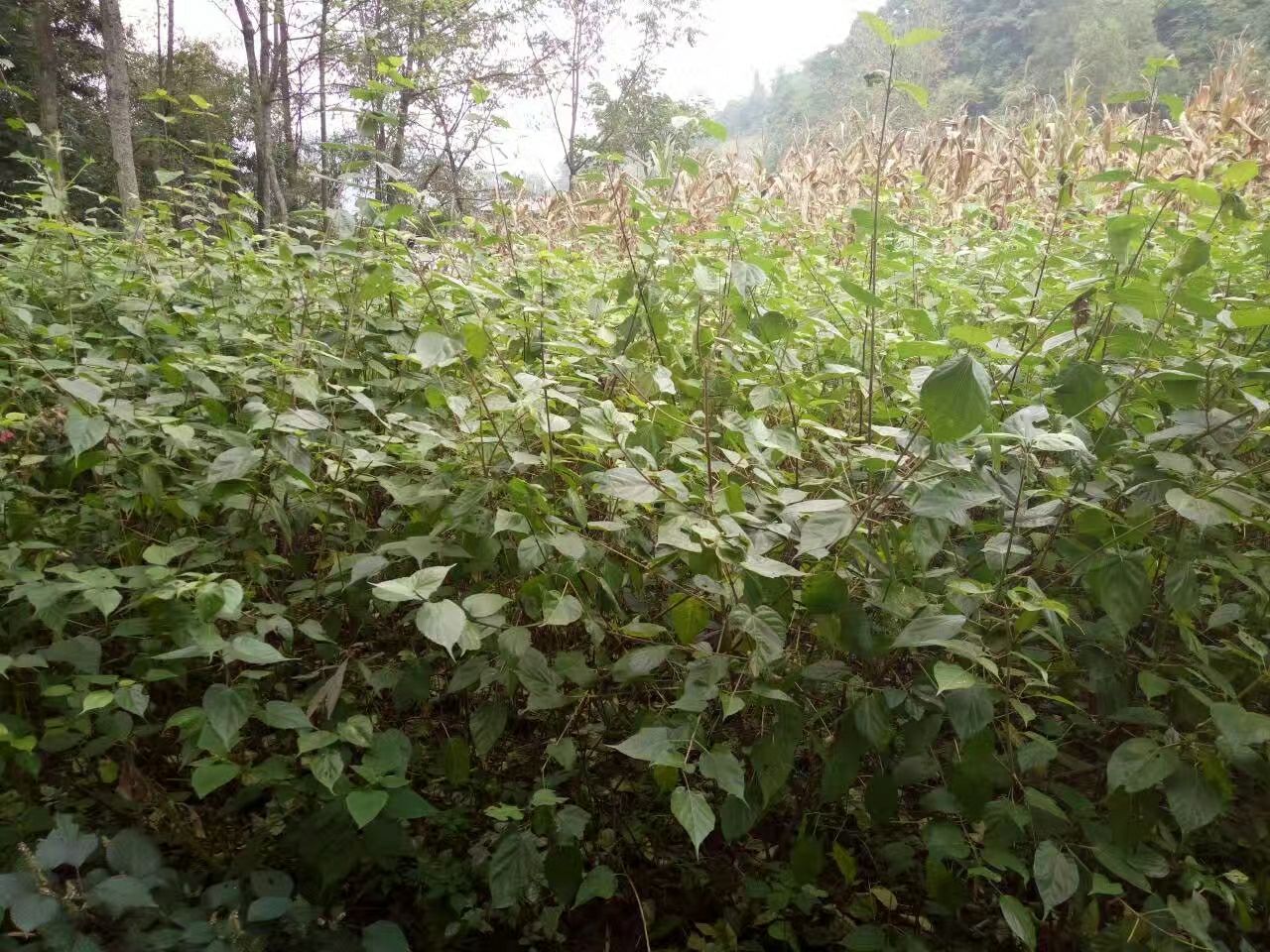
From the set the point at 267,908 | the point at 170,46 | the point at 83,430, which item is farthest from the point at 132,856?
the point at 170,46

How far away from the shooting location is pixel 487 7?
14.2 metres

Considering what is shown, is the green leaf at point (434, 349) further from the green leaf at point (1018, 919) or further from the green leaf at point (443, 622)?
the green leaf at point (1018, 919)

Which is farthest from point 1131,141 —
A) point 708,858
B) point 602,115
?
point 602,115

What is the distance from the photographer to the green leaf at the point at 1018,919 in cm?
106

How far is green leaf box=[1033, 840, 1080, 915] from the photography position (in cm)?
103

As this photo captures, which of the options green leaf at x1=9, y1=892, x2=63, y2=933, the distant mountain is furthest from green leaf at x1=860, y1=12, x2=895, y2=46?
the distant mountain

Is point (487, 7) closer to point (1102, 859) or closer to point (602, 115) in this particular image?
point (602, 115)

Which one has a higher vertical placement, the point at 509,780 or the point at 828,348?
the point at 828,348

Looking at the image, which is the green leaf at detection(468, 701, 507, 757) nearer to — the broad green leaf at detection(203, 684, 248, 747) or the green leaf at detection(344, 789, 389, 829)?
the green leaf at detection(344, 789, 389, 829)

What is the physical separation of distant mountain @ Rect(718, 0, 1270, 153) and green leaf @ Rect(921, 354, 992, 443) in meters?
20.0

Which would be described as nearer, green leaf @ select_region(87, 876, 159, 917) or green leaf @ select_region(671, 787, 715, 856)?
green leaf @ select_region(671, 787, 715, 856)

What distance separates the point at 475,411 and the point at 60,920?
1.02m

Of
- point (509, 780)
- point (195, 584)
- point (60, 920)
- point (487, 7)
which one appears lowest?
point (509, 780)

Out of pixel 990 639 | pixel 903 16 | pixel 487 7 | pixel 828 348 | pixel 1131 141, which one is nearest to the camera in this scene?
pixel 990 639
